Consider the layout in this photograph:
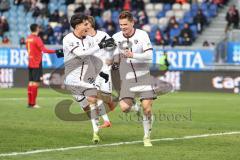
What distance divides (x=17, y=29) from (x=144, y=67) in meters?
27.2

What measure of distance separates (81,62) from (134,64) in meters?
1.33

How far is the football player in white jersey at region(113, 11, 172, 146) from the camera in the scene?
1177cm

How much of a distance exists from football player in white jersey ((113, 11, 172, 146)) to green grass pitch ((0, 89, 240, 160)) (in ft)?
2.10

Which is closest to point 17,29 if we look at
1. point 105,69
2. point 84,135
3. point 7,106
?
point 7,106

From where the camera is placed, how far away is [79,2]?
125 feet

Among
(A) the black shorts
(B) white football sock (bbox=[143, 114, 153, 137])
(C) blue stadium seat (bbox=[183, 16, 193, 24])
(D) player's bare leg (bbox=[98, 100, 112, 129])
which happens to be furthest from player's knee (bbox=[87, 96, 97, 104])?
(C) blue stadium seat (bbox=[183, 16, 193, 24])

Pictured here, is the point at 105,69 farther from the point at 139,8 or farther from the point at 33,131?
the point at 139,8

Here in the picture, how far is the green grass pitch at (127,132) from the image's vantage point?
1064 centimetres

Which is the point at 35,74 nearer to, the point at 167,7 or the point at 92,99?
the point at 92,99

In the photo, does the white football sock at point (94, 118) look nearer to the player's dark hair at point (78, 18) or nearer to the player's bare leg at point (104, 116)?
the player's dark hair at point (78, 18)

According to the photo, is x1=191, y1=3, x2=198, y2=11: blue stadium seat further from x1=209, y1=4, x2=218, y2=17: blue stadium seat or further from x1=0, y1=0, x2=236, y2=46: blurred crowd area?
x1=209, y1=4, x2=218, y2=17: blue stadium seat

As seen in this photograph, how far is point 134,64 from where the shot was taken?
1237cm

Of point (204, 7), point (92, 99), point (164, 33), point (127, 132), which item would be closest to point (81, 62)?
point (92, 99)

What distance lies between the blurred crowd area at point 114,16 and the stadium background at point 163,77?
0.16 feet
